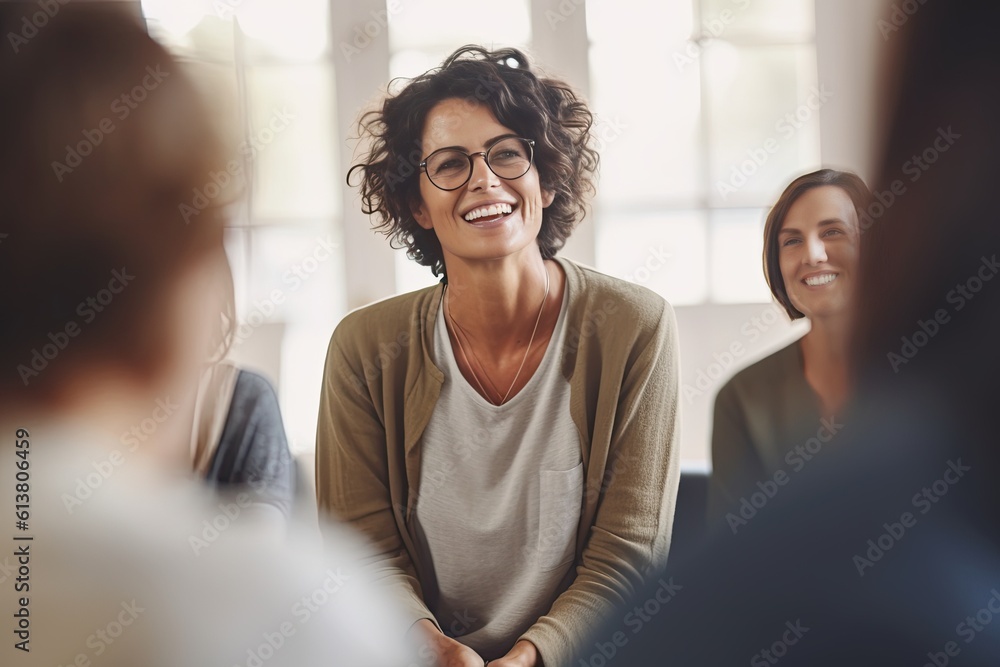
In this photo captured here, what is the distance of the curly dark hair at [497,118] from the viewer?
3.89 feet

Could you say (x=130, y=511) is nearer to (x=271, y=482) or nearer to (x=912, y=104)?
(x=271, y=482)

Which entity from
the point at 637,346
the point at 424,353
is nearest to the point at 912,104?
the point at 637,346

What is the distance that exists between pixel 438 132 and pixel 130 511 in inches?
30.5

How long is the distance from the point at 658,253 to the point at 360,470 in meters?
0.58

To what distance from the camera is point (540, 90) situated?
120 centimetres

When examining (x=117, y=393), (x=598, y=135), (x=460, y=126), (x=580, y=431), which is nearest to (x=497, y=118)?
(x=460, y=126)

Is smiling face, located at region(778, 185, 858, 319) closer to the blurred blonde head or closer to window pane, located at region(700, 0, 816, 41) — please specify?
window pane, located at region(700, 0, 816, 41)

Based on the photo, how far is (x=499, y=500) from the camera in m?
1.23

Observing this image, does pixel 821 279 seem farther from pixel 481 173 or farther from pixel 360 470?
pixel 360 470

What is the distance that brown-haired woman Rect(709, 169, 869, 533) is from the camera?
125 cm

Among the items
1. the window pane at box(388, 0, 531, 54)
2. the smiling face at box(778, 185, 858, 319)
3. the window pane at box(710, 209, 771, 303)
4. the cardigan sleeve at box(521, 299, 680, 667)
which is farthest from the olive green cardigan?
the window pane at box(388, 0, 531, 54)

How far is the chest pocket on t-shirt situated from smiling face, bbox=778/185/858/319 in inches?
18.0

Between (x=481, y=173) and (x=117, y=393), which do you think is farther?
(x=117, y=393)

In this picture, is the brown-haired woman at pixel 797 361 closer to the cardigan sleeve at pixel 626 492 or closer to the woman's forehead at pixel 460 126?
the cardigan sleeve at pixel 626 492
